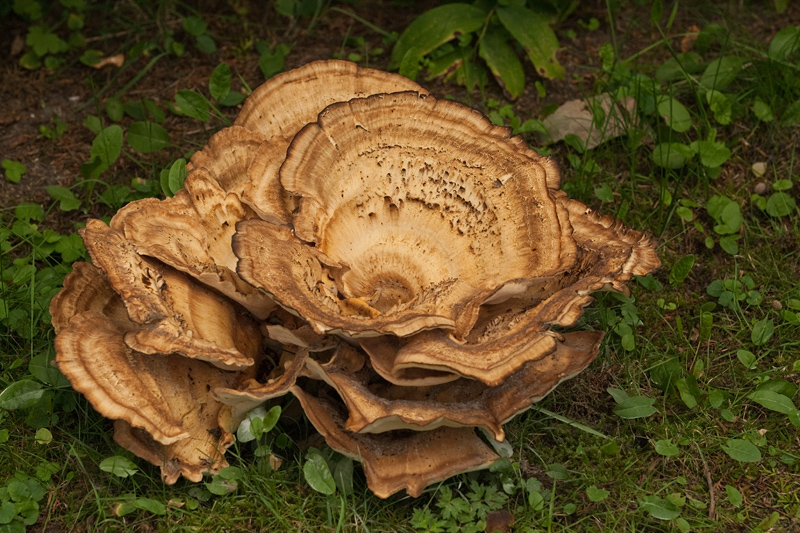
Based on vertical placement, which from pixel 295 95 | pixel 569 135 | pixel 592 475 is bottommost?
pixel 592 475

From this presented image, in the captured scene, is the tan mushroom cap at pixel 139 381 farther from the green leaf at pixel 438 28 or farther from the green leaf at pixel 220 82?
the green leaf at pixel 438 28

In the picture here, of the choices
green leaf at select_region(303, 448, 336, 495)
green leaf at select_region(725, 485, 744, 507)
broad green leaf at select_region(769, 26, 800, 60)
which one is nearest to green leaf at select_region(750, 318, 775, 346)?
green leaf at select_region(725, 485, 744, 507)

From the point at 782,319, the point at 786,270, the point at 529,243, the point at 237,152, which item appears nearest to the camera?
the point at 529,243

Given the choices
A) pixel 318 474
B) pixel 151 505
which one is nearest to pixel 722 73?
pixel 318 474

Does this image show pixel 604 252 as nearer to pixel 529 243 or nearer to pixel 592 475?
pixel 529 243

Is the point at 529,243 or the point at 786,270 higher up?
the point at 529,243

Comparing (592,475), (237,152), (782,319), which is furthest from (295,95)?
(782,319)
